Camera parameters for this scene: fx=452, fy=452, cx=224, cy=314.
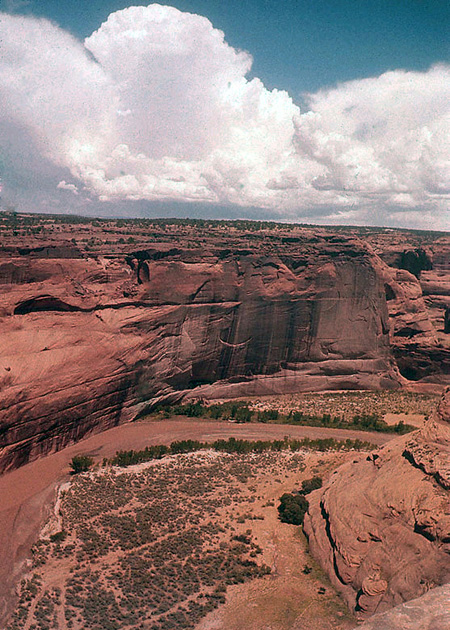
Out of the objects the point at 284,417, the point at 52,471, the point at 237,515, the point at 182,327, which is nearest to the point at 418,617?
the point at 237,515

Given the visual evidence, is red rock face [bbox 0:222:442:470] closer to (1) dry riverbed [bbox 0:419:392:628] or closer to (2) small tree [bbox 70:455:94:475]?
(1) dry riverbed [bbox 0:419:392:628]

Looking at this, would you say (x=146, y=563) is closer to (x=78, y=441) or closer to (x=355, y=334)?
(x=78, y=441)

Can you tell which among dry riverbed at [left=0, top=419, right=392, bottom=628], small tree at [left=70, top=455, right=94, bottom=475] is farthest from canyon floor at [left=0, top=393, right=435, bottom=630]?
small tree at [left=70, top=455, right=94, bottom=475]

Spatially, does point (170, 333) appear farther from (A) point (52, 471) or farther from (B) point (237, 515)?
(B) point (237, 515)

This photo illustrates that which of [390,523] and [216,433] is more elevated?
[390,523]

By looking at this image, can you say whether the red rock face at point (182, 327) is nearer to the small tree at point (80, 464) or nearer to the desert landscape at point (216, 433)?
the desert landscape at point (216, 433)

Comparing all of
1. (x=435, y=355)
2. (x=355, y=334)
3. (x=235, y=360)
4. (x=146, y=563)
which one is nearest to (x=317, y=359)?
(x=355, y=334)

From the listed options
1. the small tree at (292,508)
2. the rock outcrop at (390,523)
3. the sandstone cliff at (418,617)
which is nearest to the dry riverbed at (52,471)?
the small tree at (292,508)
